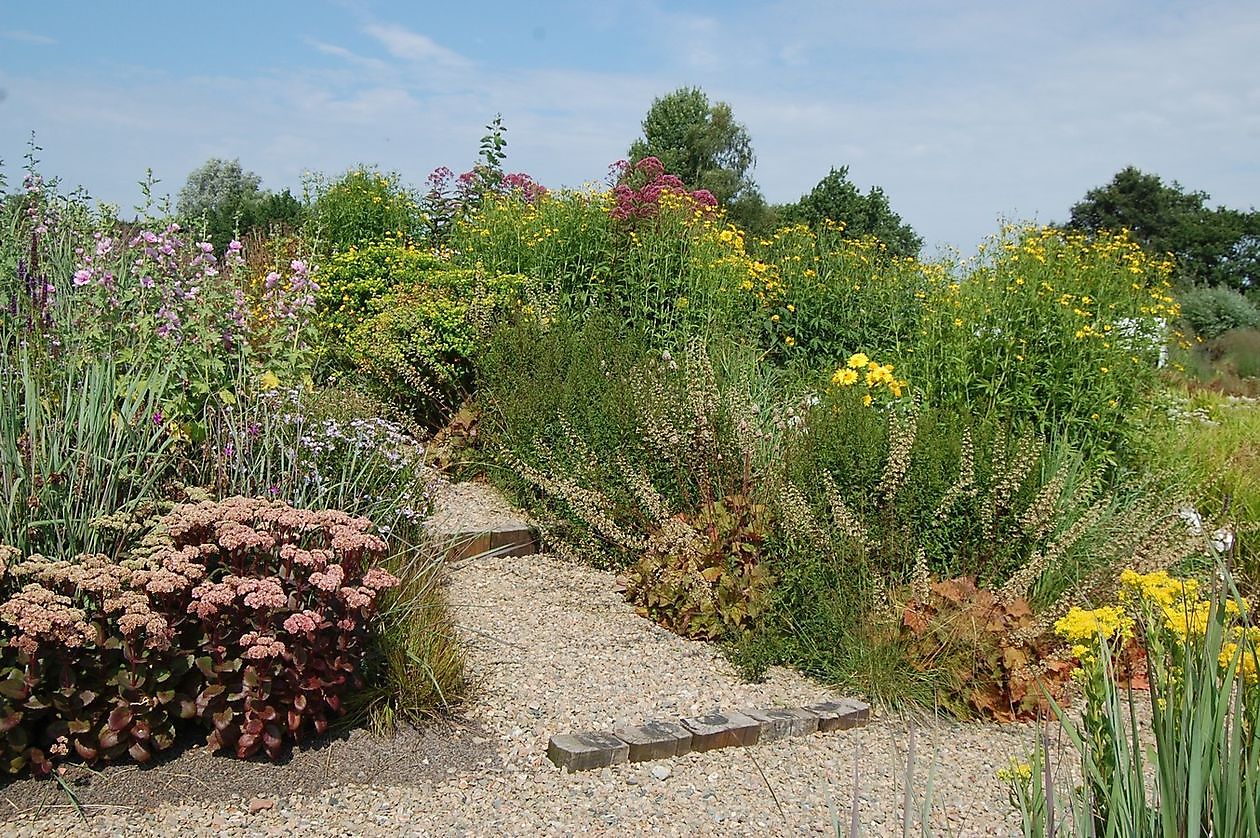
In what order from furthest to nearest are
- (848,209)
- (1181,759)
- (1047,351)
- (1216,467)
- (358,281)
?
(848,209) < (358,281) < (1216,467) < (1047,351) < (1181,759)

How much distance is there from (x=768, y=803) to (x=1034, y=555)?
5.47ft

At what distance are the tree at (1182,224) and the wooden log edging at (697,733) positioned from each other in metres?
31.0

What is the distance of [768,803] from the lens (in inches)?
117

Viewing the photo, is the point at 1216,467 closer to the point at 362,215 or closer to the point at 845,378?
the point at 845,378

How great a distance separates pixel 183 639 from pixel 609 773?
4.21ft

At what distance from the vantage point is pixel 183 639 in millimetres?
2889

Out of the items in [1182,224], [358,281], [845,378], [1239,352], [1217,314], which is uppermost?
[1182,224]

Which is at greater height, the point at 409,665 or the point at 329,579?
the point at 329,579

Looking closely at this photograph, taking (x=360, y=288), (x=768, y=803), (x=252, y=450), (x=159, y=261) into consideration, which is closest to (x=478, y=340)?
(x=360, y=288)

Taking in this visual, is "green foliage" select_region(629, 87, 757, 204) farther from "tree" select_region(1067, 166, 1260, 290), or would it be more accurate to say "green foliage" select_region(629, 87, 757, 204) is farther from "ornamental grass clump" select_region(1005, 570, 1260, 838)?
"ornamental grass clump" select_region(1005, 570, 1260, 838)

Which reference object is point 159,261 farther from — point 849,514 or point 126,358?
point 849,514

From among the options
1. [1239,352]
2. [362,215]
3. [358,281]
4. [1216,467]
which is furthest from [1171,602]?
[1239,352]

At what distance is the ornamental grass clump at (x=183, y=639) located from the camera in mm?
2689

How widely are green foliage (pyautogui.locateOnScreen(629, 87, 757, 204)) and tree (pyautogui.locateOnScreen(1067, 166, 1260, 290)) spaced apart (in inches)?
459
